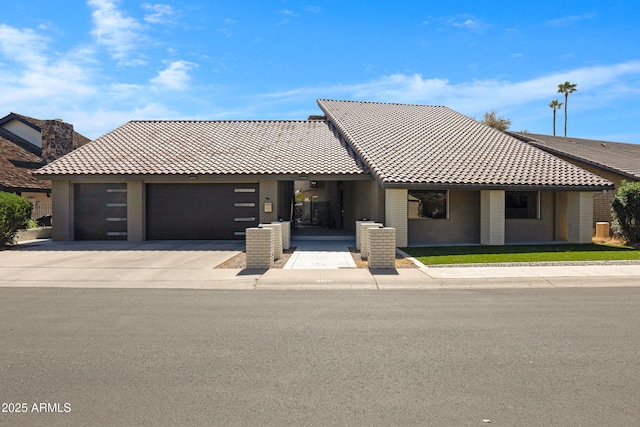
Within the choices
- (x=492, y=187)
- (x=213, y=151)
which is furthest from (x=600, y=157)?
(x=213, y=151)

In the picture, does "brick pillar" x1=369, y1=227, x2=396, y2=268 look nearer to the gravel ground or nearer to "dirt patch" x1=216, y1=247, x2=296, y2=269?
the gravel ground

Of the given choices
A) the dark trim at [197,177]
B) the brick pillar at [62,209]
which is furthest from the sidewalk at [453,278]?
the brick pillar at [62,209]

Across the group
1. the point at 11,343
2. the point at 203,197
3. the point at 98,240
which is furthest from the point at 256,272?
the point at 98,240

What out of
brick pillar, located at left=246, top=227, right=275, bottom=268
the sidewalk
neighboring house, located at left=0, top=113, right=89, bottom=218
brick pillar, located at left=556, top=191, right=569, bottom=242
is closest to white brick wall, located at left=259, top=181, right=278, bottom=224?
brick pillar, located at left=246, top=227, right=275, bottom=268

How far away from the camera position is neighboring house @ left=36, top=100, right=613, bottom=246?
16.3 metres

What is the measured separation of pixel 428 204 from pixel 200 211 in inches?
388

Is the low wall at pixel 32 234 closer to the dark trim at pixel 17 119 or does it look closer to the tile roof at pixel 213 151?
the tile roof at pixel 213 151

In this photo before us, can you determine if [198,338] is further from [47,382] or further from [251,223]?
[251,223]

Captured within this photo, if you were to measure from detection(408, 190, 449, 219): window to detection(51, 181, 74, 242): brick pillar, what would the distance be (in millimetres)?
14614

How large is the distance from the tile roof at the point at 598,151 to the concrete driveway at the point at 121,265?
18636mm

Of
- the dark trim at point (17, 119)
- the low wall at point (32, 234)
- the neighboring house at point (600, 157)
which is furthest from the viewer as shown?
the dark trim at point (17, 119)

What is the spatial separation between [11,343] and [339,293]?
18.0 ft

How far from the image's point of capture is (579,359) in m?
4.84

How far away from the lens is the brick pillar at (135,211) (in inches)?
707
